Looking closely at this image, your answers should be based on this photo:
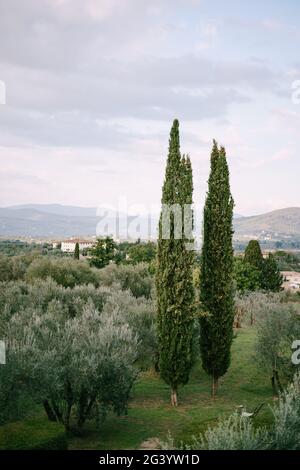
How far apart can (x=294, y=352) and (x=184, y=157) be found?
974 cm

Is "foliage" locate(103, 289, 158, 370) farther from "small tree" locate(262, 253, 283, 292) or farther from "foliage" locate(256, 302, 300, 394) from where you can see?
"small tree" locate(262, 253, 283, 292)

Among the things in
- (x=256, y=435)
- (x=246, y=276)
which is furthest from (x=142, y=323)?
(x=246, y=276)

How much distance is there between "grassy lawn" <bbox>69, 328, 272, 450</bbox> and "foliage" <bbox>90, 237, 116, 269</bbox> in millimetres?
33024

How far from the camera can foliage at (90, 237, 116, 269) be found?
197 feet

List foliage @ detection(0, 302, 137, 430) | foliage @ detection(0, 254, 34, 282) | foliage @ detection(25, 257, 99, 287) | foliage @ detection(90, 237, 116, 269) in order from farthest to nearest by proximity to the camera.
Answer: foliage @ detection(90, 237, 116, 269) < foliage @ detection(0, 254, 34, 282) < foliage @ detection(25, 257, 99, 287) < foliage @ detection(0, 302, 137, 430)

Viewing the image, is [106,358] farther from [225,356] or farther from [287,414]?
[225,356]

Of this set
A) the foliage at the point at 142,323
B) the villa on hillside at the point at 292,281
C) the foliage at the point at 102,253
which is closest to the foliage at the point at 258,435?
the foliage at the point at 142,323

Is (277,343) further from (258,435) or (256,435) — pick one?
(256,435)

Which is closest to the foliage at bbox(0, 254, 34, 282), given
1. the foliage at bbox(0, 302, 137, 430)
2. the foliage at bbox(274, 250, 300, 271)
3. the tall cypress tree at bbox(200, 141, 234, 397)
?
the tall cypress tree at bbox(200, 141, 234, 397)

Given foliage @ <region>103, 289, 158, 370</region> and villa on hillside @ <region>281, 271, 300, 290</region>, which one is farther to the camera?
villa on hillside @ <region>281, 271, 300, 290</region>

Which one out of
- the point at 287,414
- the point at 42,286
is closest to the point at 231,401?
the point at 287,414

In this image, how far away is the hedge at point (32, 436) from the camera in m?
11.8

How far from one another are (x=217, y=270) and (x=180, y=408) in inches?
232

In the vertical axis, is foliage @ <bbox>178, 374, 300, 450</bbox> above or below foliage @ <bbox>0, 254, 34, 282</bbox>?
below
